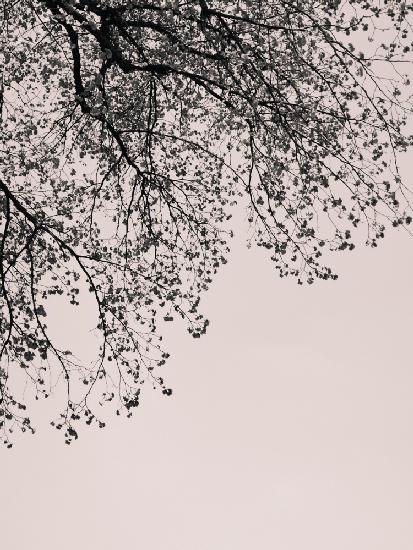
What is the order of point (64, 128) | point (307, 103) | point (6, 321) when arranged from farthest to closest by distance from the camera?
point (64, 128) → point (6, 321) → point (307, 103)

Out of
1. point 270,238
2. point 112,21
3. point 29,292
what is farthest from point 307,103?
point 29,292

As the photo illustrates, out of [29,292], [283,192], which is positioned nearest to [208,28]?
[283,192]

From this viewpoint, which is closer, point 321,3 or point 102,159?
point 321,3

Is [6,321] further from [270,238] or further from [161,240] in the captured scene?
[270,238]

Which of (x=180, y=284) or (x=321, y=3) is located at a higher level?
(x=321, y=3)

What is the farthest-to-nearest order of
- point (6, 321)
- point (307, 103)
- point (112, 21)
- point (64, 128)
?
1. point (64, 128)
2. point (6, 321)
3. point (307, 103)
4. point (112, 21)

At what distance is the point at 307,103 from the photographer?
→ 10.9 meters

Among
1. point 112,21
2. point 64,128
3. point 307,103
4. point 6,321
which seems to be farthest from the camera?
point 64,128

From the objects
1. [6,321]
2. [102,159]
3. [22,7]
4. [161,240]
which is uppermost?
[22,7]

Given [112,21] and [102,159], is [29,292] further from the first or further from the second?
[112,21]

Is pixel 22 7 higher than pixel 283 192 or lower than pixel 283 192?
higher

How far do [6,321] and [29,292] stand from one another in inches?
28.2

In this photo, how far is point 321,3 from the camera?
970 centimetres

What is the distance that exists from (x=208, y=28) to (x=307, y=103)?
87.8 inches
